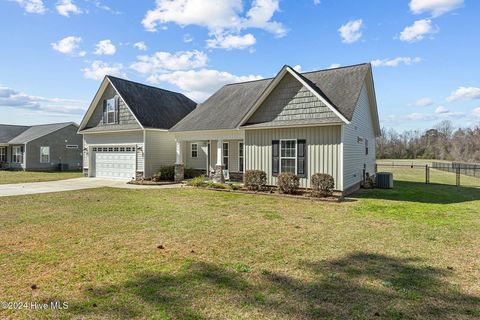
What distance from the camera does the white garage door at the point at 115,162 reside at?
20344 millimetres

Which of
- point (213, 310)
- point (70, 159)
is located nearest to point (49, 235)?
point (213, 310)

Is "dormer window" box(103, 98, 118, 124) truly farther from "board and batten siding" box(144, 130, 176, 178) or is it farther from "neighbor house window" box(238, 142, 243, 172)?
"neighbor house window" box(238, 142, 243, 172)

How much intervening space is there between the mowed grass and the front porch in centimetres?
728

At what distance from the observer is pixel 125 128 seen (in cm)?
2014

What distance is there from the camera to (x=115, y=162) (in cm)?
2133

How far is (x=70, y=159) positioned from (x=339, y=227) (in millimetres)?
34849

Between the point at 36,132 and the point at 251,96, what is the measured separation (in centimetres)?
2949

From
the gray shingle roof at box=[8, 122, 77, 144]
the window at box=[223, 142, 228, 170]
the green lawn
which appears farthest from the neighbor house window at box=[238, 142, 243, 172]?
the gray shingle roof at box=[8, 122, 77, 144]

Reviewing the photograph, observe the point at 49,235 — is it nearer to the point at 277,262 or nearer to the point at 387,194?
the point at 277,262

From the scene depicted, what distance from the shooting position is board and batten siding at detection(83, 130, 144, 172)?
64.6 feet

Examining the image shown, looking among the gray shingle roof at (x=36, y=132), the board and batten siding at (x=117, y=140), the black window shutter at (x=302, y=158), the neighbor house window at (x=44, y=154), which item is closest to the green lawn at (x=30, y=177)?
the board and batten siding at (x=117, y=140)

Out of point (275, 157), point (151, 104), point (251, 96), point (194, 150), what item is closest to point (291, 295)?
point (275, 157)

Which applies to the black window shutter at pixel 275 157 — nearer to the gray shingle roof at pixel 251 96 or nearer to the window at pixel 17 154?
the gray shingle roof at pixel 251 96

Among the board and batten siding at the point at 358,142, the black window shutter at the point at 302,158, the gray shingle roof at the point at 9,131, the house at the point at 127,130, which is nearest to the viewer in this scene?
the board and batten siding at the point at 358,142
